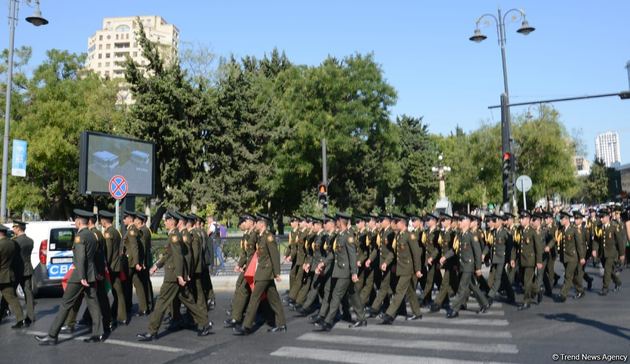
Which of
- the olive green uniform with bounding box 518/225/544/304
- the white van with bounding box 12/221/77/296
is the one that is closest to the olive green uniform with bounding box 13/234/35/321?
the white van with bounding box 12/221/77/296

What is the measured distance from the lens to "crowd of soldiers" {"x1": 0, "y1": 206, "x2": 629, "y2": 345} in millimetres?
8719

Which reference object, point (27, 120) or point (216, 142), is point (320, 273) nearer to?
point (216, 142)

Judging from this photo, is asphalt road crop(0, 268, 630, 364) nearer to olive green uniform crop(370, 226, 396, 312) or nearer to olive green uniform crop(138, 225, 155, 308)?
olive green uniform crop(370, 226, 396, 312)

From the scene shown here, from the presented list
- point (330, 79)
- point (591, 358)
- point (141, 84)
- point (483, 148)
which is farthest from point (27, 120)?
point (591, 358)

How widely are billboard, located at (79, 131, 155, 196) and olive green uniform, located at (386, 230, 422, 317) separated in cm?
1163

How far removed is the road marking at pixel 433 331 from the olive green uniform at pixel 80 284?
3847mm

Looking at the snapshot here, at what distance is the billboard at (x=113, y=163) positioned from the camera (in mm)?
17797

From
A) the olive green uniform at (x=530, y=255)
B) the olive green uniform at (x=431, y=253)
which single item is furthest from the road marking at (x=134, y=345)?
the olive green uniform at (x=530, y=255)

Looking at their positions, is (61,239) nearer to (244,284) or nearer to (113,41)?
(244,284)

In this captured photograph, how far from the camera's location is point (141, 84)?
31219 mm

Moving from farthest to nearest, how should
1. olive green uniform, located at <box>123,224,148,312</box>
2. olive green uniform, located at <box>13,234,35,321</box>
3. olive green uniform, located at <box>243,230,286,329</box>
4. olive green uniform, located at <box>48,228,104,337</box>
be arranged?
olive green uniform, located at <box>123,224,148,312</box>, olive green uniform, located at <box>13,234,35,321</box>, olive green uniform, located at <box>243,230,286,329</box>, olive green uniform, located at <box>48,228,104,337</box>

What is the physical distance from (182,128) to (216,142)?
7.55 ft

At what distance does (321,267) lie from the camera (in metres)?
9.83

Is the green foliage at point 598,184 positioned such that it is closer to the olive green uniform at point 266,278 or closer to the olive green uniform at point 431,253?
the olive green uniform at point 431,253
